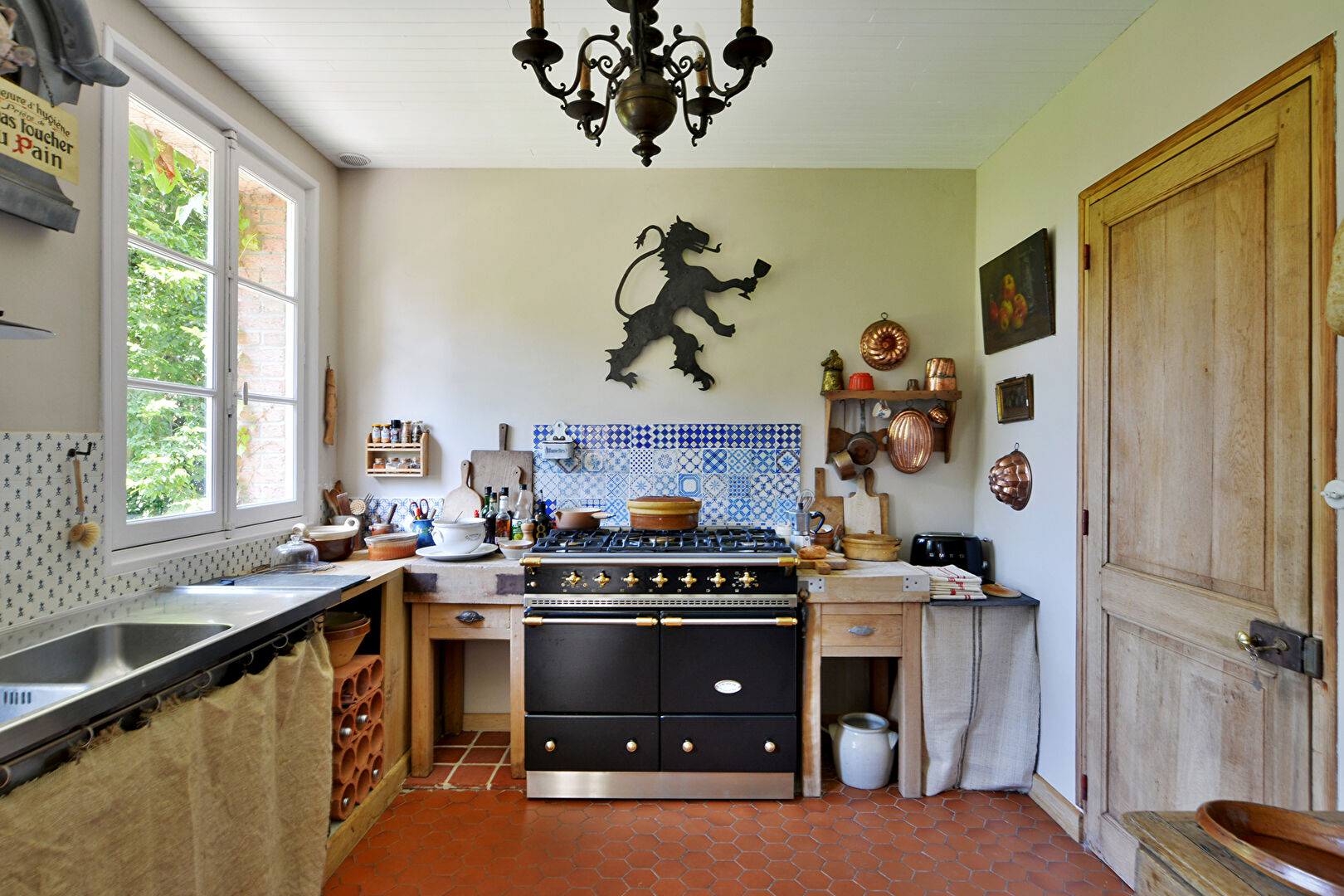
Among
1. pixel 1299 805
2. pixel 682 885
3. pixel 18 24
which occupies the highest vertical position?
pixel 18 24

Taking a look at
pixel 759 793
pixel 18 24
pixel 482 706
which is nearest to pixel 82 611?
pixel 18 24

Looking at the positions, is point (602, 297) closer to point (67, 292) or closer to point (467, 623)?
point (467, 623)

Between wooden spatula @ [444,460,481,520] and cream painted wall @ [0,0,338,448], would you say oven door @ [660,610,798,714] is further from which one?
cream painted wall @ [0,0,338,448]

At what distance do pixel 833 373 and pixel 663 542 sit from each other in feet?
4.13

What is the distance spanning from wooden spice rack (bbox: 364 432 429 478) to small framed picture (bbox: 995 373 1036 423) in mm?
2892

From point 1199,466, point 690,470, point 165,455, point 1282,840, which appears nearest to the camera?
point 1282,840

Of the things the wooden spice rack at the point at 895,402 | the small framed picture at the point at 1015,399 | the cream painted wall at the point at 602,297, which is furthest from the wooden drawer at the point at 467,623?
the small framed picture at the point at 1015,399

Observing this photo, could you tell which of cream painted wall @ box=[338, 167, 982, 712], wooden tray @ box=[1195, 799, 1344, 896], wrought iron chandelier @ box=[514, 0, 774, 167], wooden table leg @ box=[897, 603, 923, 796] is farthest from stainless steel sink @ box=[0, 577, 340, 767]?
wooden table leg @ box=[897, 603, 923, 796]

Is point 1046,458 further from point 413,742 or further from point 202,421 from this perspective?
point 202,421

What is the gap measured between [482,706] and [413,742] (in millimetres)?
533

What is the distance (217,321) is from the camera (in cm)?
247

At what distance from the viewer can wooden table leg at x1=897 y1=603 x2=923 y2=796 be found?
2.71 meters

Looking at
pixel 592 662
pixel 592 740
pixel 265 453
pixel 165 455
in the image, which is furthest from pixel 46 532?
pixel 592 740

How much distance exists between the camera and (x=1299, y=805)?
1.52m
